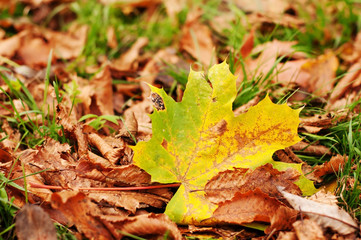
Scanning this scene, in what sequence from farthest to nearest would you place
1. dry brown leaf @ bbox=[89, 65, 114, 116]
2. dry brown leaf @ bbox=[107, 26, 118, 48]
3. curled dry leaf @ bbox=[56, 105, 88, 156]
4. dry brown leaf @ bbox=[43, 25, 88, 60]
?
dry brown leaf @ bbox=[107, 26, 118, 48] < dry brown leaf @ bbox=[43, 25, 88, 60] < dry brown leaf @ bbox=[89, 65, 114, 116] < curled dry leaf @ bbox=[56, 105, 88, 156]

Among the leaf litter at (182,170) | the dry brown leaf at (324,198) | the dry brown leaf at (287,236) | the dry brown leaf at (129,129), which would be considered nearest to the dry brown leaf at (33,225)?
the leaf litter at (182,170)

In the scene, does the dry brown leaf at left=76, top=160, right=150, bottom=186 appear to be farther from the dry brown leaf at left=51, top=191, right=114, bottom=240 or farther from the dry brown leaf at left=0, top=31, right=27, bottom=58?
the dry brown leaf at left=0, top=31, right=27, bottom=58

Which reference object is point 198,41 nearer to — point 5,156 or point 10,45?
point 10,45

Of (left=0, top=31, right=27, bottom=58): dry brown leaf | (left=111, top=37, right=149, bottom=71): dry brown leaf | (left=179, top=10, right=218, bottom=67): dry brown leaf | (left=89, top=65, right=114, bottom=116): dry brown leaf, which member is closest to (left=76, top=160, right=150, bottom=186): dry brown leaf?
(left=89, top=65, right=114, bottom=116): dry brown leaf

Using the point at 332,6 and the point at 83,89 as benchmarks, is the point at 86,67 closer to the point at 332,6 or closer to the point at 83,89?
the point at 83,89

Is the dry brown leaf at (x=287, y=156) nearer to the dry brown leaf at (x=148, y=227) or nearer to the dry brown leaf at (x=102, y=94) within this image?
the dry brown leaf at (x=148, y=227)

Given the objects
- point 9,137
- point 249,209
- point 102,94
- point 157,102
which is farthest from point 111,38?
point 249,209

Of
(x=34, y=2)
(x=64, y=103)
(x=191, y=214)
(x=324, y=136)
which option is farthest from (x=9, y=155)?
(x=34, y=2)
